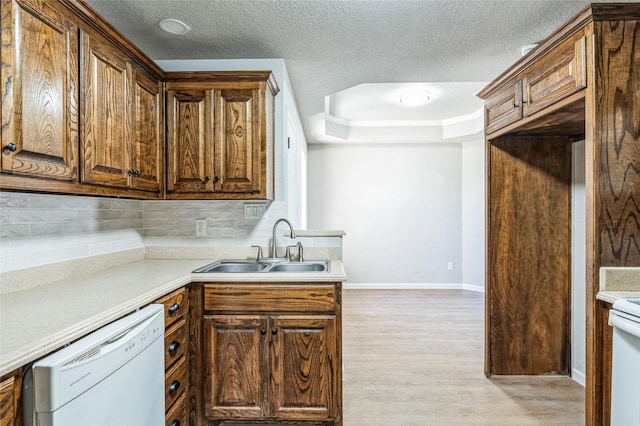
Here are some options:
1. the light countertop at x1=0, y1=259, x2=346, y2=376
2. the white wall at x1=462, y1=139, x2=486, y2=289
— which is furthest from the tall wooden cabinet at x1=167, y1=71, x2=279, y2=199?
the white wall at x1=462, y1=139, x2=486, y2=289

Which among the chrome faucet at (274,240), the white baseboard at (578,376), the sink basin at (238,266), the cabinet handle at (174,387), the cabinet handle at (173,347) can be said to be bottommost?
the white baseboard at (578,376)

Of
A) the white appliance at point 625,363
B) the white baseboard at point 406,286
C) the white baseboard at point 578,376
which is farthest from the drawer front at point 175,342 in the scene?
the white baseboard at point 406,286

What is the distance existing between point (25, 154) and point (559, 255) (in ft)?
10.2

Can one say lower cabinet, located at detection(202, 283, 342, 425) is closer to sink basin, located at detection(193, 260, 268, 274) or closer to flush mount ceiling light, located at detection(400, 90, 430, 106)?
sink basin, located at detection(193, 260, 268, 274)

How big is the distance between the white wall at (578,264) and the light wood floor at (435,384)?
21 centimetres

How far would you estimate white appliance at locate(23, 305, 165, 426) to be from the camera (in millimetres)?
940

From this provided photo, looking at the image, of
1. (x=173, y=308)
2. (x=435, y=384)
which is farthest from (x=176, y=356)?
(x=435, y=384)

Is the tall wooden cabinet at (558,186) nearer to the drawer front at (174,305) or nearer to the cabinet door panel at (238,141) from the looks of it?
the cabinet door panel at (238,141)

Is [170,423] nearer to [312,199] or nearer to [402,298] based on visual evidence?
[402,298]

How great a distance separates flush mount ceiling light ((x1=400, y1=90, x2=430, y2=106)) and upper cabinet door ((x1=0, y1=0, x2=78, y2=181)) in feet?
10.5

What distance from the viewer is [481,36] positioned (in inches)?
86.8

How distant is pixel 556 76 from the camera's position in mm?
1811

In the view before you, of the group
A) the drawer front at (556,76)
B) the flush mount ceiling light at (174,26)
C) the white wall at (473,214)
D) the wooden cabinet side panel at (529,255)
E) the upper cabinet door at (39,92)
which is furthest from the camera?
→ the white wall at (473,214)

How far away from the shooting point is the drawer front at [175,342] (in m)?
1.61
